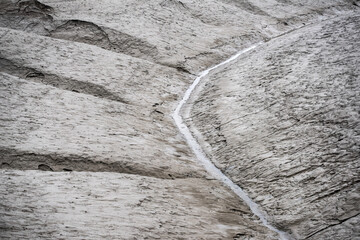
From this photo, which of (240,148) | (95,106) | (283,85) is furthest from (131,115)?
(283,85)

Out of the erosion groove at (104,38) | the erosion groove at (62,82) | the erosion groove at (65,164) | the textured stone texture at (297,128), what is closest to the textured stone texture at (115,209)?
the erosion groove at (65,164)

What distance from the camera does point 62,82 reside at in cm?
494

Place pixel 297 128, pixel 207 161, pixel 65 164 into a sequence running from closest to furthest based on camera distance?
1. pixel 65 164
2. pixel 297 128
3. pixel 207 161

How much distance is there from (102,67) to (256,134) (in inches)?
90.9

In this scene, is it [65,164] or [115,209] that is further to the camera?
[65,164]

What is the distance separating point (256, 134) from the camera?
4.05 m

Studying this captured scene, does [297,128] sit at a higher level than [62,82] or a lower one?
higher

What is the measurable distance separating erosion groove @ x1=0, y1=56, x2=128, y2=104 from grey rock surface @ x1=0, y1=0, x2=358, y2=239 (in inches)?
0.5

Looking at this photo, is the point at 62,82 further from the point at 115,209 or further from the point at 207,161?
the point at 115,209

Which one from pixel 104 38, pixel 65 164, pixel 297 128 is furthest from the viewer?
pixel 104 38

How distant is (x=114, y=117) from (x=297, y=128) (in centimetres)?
188

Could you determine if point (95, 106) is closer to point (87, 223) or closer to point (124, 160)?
point (124, 160)

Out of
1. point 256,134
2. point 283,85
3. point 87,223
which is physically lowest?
point 87,223

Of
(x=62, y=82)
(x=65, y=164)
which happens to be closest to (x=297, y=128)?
(x=65, y=164)
